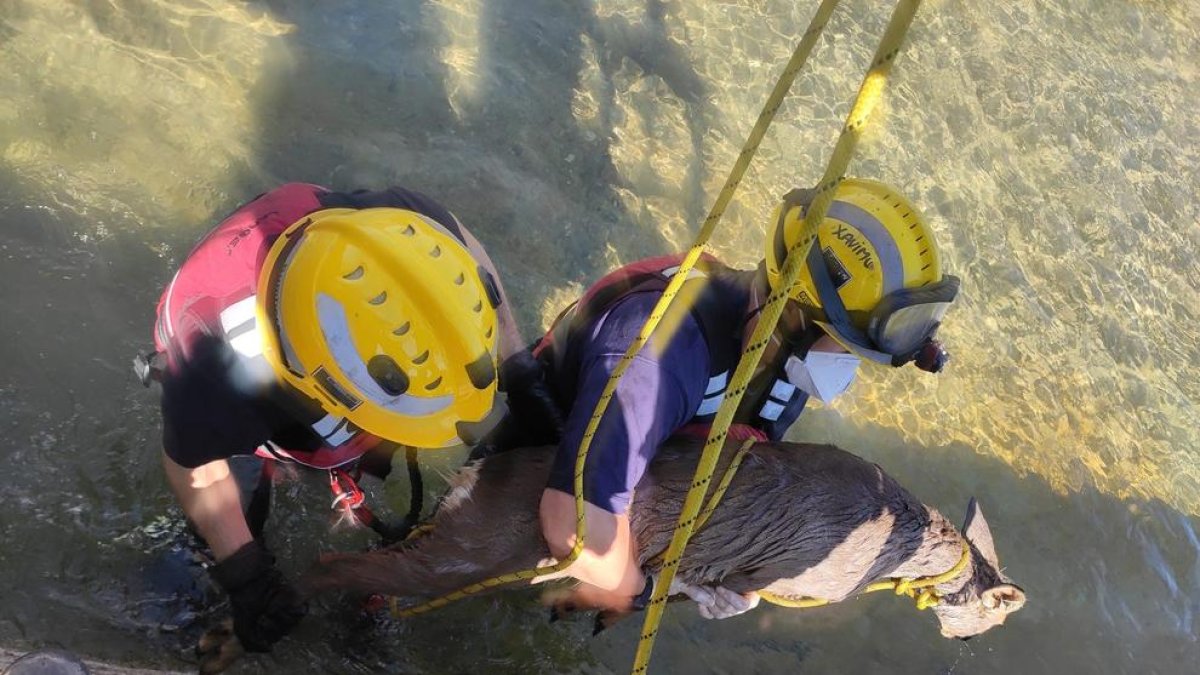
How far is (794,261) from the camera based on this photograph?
7.29ft

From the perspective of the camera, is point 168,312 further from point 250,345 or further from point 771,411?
point 771,411

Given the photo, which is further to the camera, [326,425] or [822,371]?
[822,371]

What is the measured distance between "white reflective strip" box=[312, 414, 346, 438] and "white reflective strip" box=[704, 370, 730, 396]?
53.6 inches

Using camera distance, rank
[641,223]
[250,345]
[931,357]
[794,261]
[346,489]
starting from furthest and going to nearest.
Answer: [641,223], [346,489], [931,357], [250,345], [794,261]

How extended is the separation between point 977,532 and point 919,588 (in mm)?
414

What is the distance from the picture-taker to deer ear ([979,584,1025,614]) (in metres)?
4.15

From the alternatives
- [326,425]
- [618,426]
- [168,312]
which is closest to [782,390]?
[618,426]

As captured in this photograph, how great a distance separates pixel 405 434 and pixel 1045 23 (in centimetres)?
930

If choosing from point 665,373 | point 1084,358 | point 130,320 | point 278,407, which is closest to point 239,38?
point 130,320

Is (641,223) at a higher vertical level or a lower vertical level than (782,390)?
lower

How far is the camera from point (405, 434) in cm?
295

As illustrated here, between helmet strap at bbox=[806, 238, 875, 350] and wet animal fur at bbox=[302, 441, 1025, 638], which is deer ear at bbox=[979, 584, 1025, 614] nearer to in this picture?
wet animal fur at bbox=[302, 441, 1025, 638]

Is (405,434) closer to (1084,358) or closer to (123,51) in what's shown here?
(123,51)

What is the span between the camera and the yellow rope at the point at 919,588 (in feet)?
13.2
